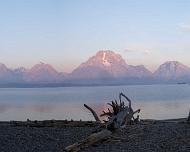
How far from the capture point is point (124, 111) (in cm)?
2214

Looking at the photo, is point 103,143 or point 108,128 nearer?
point 103,143

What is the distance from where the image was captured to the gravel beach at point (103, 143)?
16.6 metres

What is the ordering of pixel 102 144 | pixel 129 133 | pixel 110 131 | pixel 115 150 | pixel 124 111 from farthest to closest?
pixel 124 111 → pixel 129 133 → pixel 110 131 → pixel 102 144 → pixel 115 150

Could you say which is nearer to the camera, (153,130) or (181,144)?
(181,144)

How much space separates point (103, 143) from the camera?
17.6m

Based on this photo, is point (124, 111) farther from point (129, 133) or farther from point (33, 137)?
point (33, 137)

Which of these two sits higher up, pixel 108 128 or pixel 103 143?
pixel 108 128

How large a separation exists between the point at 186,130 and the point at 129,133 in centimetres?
268

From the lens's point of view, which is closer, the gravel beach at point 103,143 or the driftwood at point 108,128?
the driftwood at point 108,128

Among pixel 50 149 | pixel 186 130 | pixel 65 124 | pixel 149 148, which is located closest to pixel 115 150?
pixel 149 148

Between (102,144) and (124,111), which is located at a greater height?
(124,111)

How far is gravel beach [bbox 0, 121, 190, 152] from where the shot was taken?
1658cm

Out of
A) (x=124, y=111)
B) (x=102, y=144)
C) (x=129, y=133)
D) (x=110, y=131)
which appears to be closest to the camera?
(x=102, y=144)

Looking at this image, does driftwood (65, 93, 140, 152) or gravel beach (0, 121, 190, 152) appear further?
gravel beach (0, 121, 190, 152)
